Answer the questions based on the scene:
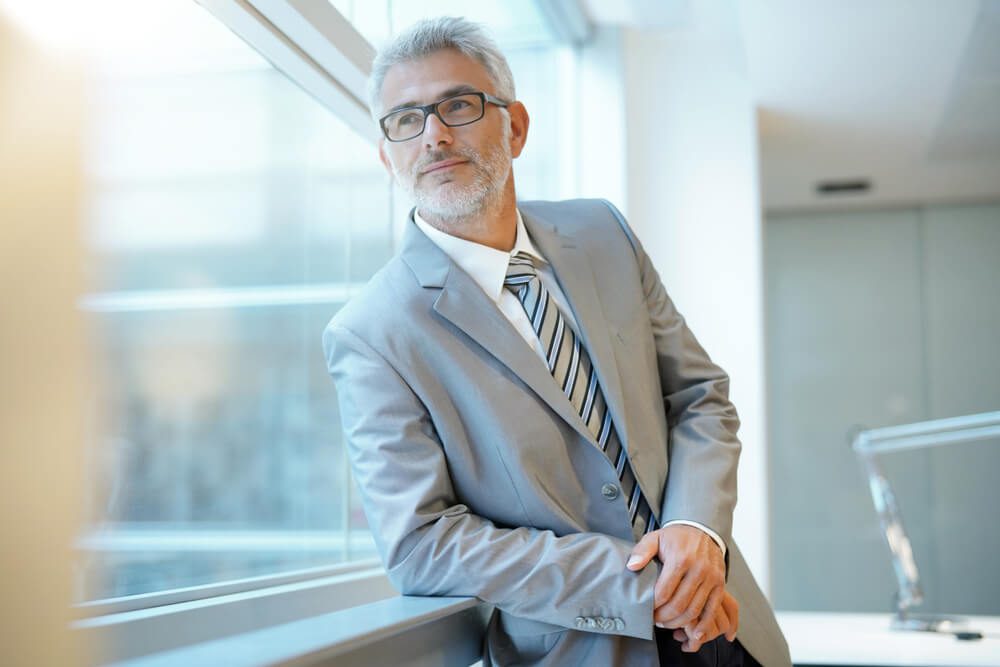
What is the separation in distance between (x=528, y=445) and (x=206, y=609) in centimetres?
72

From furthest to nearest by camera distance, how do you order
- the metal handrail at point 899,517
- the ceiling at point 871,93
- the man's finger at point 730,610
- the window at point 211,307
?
1. the window at point 211,307
2. the ceiling at point 871,93
3. the metal handrail at point 899,517
4. the man's finger at point 730,610

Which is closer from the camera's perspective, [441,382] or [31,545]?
[31,545]

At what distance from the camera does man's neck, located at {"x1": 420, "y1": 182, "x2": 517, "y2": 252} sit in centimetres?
180

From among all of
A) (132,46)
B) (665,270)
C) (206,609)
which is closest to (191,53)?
(132,46)

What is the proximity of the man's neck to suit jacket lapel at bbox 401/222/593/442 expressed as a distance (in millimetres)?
116

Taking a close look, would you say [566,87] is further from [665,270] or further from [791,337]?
[791,337]

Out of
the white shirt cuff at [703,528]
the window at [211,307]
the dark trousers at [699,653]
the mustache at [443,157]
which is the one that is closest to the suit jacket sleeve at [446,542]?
the white shirt cuff at [703,528]

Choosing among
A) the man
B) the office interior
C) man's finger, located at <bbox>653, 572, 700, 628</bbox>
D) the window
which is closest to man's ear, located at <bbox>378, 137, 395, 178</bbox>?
the man

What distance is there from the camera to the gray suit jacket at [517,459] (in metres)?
1.47

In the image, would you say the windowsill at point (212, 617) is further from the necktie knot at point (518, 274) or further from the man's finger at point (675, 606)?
the necktie knot at point (518, 274)

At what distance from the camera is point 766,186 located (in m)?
6.44

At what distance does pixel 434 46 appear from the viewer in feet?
6.01

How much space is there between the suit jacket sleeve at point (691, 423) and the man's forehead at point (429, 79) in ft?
1.30

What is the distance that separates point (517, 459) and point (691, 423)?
36cm
